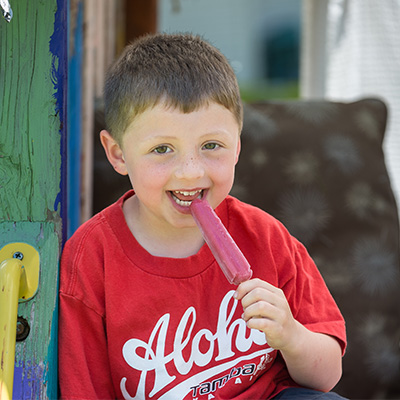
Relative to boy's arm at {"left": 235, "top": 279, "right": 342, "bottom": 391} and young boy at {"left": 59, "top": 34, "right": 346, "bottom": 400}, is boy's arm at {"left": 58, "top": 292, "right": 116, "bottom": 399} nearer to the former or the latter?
young boy at {"left": 59, "top": 34, "right": 346, "bottom": 400}

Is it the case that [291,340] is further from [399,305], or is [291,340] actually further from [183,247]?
[399,305]

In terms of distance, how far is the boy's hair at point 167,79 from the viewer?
3.91 ft

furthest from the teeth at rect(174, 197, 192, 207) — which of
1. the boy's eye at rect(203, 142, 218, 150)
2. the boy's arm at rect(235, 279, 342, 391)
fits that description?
the boy's arm at rect(235, 279, 342, 391)

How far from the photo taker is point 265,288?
1090mm

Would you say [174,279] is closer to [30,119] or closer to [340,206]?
[30,119]

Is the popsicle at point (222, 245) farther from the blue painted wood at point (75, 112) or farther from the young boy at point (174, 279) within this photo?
the blue painted wood at point (75, 112)

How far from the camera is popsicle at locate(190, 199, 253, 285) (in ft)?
3.51

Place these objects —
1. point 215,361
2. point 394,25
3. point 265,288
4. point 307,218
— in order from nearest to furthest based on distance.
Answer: point 265,288, point 215,361, point 307,218, point 394,25

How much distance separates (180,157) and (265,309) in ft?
1.04

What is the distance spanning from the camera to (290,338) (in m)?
1.16

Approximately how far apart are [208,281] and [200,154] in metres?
0.26

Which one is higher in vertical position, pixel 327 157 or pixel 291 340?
pixel 327 157

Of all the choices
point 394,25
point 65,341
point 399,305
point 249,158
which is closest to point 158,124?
point 65,341

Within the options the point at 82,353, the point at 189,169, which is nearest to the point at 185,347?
the point at 82,353
